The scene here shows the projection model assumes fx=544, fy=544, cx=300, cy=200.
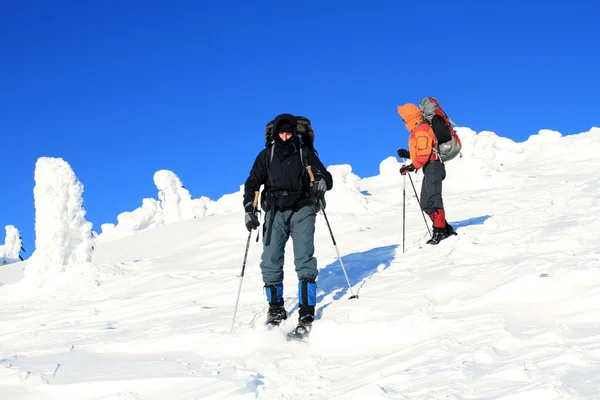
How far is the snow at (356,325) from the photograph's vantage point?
388 centimetres

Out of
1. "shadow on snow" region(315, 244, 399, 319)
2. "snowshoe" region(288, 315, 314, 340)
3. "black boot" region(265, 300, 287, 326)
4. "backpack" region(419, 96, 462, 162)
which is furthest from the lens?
"backpack" region(419, 96, 462, 162)

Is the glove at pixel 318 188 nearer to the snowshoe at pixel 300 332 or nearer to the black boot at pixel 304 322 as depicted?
the black boot at pixel 304 322

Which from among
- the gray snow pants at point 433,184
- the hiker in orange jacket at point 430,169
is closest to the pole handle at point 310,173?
the hiker in orange jacket at point 430,169

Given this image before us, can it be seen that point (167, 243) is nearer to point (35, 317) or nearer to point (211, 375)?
point (35, 317)

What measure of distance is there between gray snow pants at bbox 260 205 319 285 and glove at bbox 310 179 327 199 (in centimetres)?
21

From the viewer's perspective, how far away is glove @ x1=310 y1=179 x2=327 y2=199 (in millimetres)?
6148

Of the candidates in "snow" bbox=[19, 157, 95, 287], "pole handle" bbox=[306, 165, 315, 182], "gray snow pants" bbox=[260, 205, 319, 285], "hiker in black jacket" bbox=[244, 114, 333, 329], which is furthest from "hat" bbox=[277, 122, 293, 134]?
"snow" bbox=[19, 157, 95, 287]

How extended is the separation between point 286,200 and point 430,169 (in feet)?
13.8

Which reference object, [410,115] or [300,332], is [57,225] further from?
[300,332]

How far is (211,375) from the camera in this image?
450 centimetres

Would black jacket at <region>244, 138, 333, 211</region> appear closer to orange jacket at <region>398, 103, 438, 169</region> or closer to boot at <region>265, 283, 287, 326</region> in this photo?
boot at <region>265, 283, 287, 326</region>

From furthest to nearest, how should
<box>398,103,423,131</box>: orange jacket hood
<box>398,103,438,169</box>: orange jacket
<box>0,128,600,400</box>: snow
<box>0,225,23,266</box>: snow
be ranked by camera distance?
<box>0,225,23,266</box>: snow < <box>398,103,423,131</box>: orange jacket hood < <box>398,103,438,169</box>: orange jacket < <box>0,128,600,400</box>: snow

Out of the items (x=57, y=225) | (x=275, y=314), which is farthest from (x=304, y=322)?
(x=57, y=225)

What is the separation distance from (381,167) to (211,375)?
1352 inches
